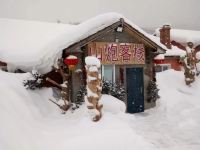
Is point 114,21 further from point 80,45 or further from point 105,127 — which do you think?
point 105,127

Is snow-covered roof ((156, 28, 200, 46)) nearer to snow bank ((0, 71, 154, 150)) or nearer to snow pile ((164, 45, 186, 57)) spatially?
snow pile ((164, 45, 186, 57))

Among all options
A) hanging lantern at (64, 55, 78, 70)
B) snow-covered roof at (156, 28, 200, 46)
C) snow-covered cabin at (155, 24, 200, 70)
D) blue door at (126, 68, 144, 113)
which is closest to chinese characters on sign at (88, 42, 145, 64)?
blue door at (126, 68, 144, 113)

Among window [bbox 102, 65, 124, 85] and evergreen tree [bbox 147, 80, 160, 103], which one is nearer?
window [bbox 102, 65, 124, 85]

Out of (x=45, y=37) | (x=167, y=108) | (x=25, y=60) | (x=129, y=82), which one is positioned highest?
(x=45, y=37)

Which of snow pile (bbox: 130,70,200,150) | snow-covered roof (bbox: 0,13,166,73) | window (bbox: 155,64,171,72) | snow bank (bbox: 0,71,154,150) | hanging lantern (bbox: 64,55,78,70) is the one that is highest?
snow-covered roof (bbox: 0,13,166,73)

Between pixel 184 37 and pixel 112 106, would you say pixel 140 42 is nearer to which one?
pixel 112 106

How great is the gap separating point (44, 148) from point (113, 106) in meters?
4.16

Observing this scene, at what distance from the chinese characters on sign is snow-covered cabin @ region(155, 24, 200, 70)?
553 centimetres

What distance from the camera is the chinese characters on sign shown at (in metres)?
14.2

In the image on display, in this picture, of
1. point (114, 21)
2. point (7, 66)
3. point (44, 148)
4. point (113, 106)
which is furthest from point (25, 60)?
point (44, 148)

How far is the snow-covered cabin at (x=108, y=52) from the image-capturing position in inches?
535

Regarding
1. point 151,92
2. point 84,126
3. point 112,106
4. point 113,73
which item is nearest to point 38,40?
point 113,73

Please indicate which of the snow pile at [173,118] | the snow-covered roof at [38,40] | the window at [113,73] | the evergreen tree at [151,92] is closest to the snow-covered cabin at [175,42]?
the snow pile at [173,118]

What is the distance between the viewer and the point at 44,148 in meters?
7.98
